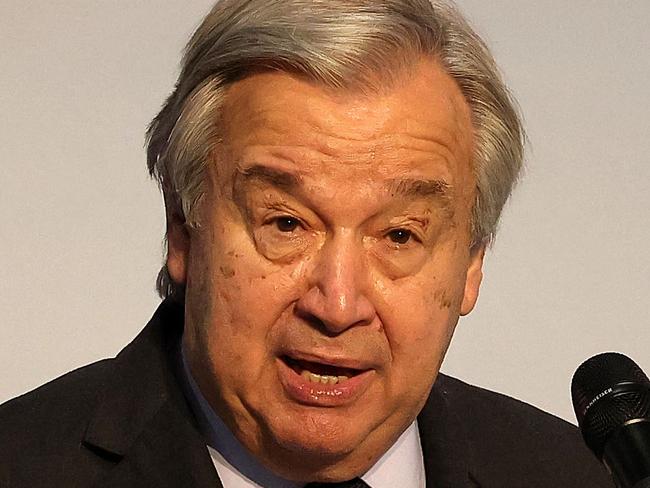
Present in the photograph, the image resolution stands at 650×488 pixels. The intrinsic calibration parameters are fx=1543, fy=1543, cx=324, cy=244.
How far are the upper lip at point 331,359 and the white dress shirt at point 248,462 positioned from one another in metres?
0.20

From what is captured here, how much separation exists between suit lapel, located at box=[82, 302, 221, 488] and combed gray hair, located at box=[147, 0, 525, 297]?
0.71 ft

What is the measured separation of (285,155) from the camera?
5.68ft

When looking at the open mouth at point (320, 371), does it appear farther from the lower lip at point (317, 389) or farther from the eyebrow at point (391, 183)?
the eyebrow at point (391, 183)

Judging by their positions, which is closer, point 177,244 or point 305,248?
point 305,248

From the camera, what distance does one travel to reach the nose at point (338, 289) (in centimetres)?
A: 170

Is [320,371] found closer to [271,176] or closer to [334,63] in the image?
[271,176]

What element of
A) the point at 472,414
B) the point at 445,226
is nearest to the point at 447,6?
the point at 445,226

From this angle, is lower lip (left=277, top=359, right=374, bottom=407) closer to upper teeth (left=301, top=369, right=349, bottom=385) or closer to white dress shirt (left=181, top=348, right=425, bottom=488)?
upper teeth (left=301, top=369, right=349, bottom=385)

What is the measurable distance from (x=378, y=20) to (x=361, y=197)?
0.21m

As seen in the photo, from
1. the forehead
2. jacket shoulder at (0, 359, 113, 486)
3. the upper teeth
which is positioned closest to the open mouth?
the upper teeth

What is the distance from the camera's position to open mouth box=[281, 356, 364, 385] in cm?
175

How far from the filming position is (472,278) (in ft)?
6.39

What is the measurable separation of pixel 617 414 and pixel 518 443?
74 centimetres

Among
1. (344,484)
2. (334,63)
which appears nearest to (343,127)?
(334,63)
